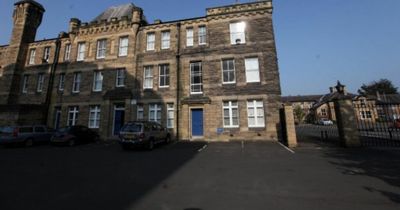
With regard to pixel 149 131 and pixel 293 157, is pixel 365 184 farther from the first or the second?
pixel 149 131

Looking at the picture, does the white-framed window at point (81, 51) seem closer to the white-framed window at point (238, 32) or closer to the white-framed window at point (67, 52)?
the white-framed window at point (67, 52)

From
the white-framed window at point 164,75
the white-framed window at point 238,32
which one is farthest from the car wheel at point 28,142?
the white-framed window at point 238,32

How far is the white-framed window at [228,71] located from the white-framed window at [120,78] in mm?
10162

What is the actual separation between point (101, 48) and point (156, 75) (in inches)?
299

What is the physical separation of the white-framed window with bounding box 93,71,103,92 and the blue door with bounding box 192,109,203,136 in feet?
34.3

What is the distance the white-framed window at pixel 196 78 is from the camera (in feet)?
57.7

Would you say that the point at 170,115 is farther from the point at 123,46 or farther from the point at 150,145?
the point at 123,46

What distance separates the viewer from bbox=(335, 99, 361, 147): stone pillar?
37.6 feet

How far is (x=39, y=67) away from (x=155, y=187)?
24948 millimetres

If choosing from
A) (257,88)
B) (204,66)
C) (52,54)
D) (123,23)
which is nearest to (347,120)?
(257,88)

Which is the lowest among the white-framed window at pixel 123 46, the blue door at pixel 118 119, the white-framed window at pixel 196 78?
the blue door at pixel 118 119

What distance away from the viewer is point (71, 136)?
14867 mm

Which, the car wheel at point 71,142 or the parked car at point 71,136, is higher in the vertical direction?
the parked car at point 71,136

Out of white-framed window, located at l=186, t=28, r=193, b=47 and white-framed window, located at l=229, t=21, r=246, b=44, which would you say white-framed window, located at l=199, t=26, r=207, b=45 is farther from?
white-framed window, located at l=229, t=21, r=246, b=44
